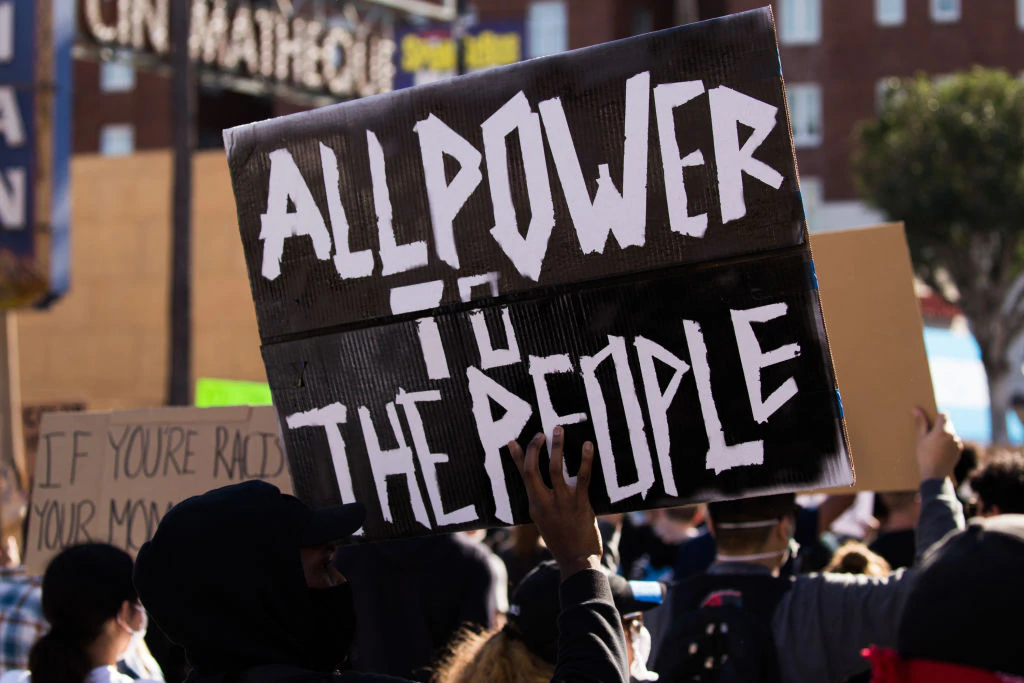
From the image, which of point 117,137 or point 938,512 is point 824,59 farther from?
point 938,512

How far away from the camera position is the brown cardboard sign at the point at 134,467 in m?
3.90

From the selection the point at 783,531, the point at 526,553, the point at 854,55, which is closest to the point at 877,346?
the point at 783,531

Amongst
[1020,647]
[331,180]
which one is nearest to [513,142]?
[331,180]

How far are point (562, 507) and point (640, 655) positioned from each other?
0.97 meters

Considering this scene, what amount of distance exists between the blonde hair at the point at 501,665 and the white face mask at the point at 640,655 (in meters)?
0.24

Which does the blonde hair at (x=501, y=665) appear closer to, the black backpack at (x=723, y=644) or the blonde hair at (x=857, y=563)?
the black backpack at (x=723, y=644)

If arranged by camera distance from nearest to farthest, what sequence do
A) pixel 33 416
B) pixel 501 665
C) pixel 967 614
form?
pixel 967 614 → pixel 501 665 → pixel 33 416

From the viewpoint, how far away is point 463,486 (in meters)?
2.32

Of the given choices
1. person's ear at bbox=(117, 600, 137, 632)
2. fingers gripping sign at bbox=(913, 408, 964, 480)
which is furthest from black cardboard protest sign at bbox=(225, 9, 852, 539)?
fingers gripping sign at bbox=(913, 408, 964, 480)

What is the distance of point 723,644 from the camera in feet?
9.44

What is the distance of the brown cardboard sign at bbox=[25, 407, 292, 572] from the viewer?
3902mm

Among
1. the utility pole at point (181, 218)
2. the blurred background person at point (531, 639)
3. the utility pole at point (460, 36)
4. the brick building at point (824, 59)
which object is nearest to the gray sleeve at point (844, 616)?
the blurred background person at point (531, 639)

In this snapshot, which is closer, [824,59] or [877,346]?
[877,346]

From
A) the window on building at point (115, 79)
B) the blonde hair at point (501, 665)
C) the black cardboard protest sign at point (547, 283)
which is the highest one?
the window on building at point (115, 79)
